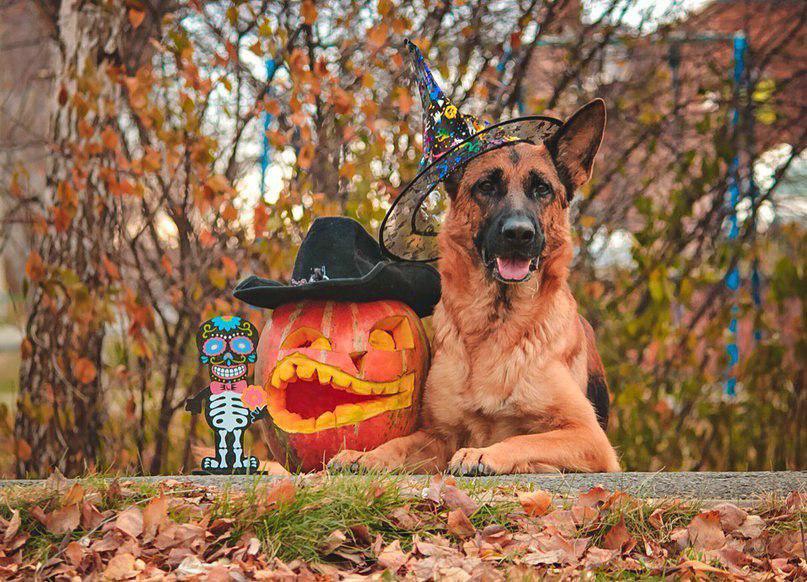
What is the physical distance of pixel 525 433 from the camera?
3809 millimetres

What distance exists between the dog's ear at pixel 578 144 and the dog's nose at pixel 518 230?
0.57 metres

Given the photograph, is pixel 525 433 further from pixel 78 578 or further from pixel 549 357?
pixel 78 578

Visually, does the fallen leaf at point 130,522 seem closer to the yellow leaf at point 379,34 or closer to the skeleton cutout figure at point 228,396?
the skeleton cutout figure at point 228,396

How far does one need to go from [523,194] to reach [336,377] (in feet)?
3.75

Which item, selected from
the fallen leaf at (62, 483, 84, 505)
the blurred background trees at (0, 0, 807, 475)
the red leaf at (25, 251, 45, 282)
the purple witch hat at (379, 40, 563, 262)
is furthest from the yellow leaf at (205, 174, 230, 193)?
the fallen leaf at (62, 483, 84, 505)

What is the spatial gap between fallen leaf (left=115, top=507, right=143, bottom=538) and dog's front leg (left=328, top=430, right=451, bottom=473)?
2.87ft

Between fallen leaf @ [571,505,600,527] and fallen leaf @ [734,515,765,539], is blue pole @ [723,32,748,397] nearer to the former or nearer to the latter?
fallen leaf @ [734,515,765,539]

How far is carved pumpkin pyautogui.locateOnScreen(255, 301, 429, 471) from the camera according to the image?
3.73 metres

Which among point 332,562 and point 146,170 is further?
point 146,170

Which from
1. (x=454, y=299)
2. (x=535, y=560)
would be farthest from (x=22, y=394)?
(x=535, y=560)

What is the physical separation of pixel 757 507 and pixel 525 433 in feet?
3.34

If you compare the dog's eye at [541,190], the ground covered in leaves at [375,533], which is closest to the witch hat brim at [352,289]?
the dog's eye at [541,190]

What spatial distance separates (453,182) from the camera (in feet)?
13.2

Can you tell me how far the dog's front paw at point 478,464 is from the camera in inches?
133
